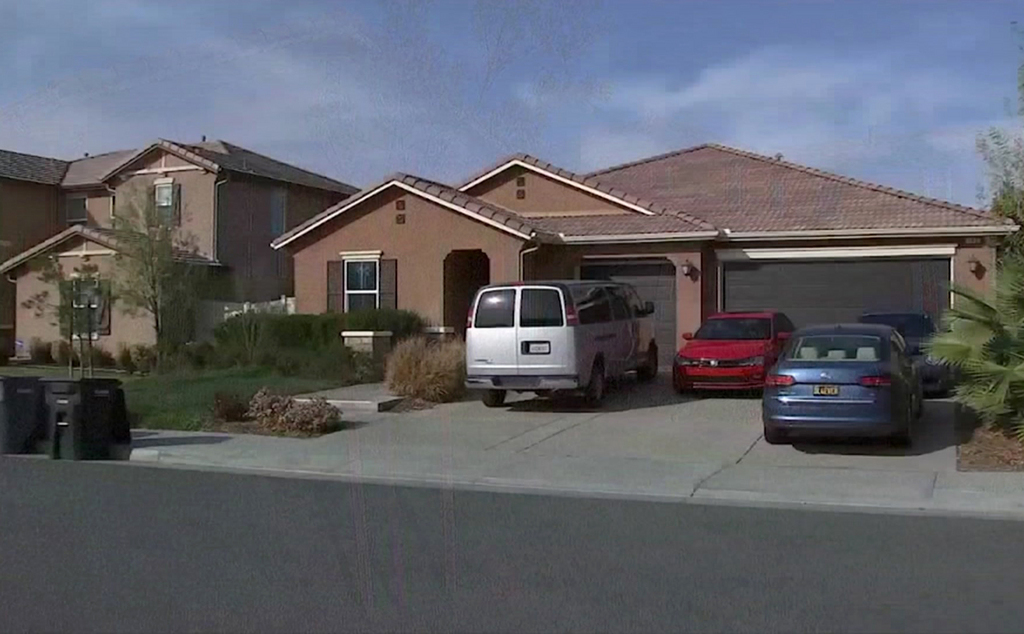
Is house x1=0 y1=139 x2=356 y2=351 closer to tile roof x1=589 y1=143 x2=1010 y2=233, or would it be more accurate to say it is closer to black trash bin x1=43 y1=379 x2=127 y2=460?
tile roof x1=589 y1=143 x2=1010 y2=233

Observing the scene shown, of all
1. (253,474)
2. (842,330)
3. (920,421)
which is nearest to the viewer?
(253,474)

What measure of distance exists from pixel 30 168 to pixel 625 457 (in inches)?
1142

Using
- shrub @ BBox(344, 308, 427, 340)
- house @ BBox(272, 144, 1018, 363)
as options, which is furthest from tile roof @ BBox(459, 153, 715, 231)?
shrub @ BBox(344, 308, 427, 340)

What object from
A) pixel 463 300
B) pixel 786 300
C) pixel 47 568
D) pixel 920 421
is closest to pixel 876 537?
pixel 47 568

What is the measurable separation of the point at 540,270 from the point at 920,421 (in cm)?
1091

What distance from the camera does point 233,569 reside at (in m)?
8.12

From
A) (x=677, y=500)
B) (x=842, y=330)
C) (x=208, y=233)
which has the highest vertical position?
(x=208, y=233)

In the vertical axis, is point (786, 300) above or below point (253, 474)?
above

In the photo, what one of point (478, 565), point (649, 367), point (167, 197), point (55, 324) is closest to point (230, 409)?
point (649, 367)

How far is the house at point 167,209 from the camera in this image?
101ft

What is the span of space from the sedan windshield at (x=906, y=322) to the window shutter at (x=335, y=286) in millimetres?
11769

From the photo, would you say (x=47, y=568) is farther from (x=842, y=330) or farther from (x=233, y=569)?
(x=842, y=330)

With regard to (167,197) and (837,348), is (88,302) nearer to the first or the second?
(167,197)

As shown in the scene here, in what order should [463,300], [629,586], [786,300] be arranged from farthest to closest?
1. [463,300]
2. [786,300]
3. [629,586]
